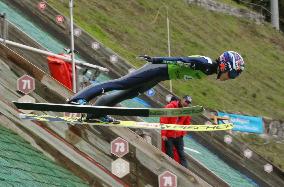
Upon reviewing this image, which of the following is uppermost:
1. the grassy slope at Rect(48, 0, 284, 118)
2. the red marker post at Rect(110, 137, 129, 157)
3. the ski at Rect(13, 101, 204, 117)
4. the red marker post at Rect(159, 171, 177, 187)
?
the grassy slope at Rect(48, 0, 284, 118)

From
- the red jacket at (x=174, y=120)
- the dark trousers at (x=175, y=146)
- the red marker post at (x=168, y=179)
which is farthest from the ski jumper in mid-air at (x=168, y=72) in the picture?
the dark trousers at (x=175, y=146)

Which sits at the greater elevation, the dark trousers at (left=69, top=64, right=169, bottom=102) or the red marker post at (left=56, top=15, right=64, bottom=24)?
the red marker post at (left=56, top=15, right=64, bottom=24)

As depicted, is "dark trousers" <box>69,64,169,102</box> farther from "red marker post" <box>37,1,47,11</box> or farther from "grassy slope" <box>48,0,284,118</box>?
"grassy slope" <box>48,0,284,118</box>

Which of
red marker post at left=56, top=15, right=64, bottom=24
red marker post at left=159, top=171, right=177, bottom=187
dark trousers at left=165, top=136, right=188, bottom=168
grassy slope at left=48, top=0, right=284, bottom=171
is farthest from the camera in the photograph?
grassy slope at left=48, top=0, right=284, bottom=171

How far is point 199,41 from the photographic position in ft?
114

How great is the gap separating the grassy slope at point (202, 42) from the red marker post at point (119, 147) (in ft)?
46.6

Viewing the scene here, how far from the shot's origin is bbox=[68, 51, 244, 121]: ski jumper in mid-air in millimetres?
10289

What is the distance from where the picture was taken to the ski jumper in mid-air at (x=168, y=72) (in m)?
10.3

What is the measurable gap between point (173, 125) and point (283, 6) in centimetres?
4622

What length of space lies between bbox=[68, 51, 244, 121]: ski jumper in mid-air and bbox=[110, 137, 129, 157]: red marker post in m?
0.63

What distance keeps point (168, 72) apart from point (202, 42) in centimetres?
2448

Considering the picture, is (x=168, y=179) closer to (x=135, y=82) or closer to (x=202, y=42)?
(x=135, y=82)

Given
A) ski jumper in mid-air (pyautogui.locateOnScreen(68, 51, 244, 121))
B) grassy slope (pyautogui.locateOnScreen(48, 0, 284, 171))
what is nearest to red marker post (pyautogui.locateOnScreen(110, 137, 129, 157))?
ski jumper in mid-air (pyautogui.locateOnScreen(68, 51, 244, 121))

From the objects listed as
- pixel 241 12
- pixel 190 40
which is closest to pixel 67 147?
pixel 190 40
